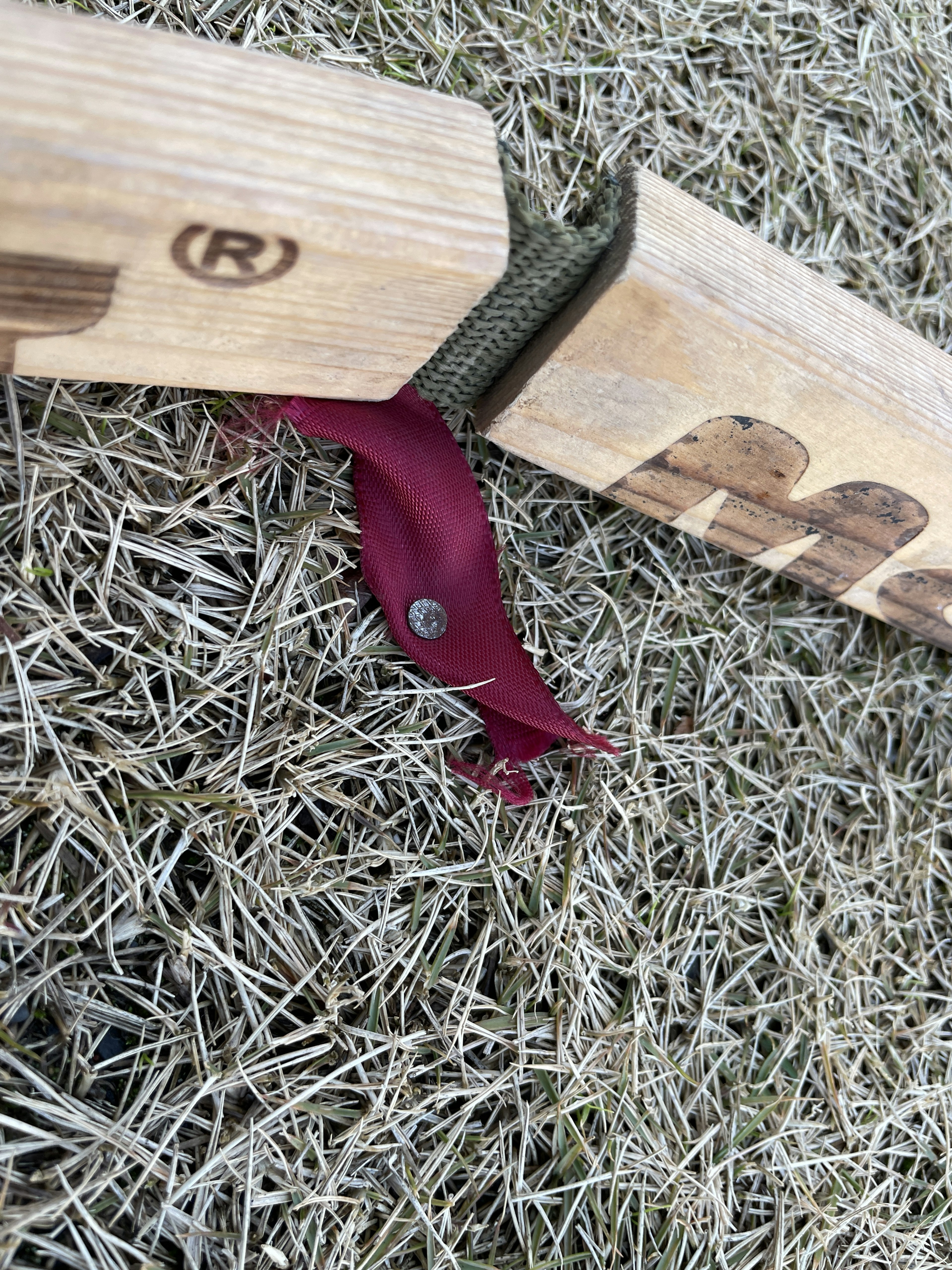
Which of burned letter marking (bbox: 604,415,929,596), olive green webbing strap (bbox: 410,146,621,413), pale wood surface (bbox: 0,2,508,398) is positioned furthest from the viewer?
burned letter marking (bbox: 604,415,929,596)

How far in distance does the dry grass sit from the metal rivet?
0.14 ft

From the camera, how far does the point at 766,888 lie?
132 cm

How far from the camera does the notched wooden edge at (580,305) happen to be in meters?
0.90

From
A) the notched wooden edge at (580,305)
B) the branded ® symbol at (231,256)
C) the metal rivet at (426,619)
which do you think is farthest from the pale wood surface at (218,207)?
the metal rivet at (426,619)

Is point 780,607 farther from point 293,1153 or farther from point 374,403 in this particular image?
point 293,1153

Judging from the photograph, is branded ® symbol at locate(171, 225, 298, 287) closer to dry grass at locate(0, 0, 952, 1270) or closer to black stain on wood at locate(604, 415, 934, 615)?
dry grass at locate(0, 0, 952, 1270)

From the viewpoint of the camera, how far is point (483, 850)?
113cm

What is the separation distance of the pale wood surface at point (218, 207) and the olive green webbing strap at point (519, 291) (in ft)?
0.22

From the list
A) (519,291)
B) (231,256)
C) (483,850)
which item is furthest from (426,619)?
(231,256)

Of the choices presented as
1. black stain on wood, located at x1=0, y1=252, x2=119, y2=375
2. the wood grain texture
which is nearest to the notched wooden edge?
the wood grain texture

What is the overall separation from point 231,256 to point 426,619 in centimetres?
50

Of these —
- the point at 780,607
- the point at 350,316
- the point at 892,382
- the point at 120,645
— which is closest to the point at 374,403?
the point at 350,316

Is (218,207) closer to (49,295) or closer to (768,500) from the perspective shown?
(49,295)

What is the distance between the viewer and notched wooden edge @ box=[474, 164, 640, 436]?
899mm
